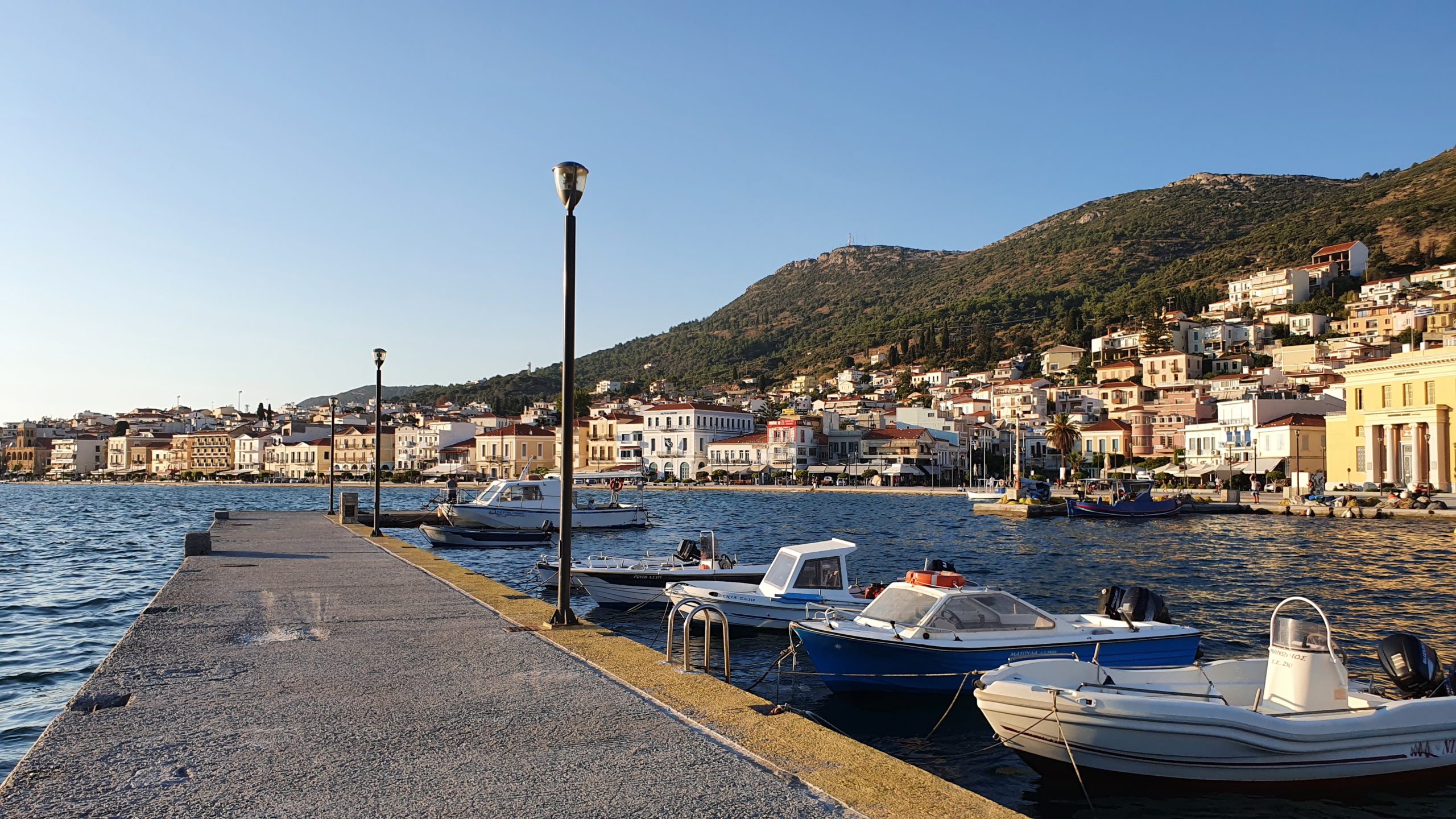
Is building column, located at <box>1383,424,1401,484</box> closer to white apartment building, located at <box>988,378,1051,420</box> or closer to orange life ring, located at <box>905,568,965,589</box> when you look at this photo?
white apartment building, located at <box>988,378,1051,420</box>

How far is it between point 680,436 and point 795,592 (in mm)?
97447

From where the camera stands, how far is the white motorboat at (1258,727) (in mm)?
8383

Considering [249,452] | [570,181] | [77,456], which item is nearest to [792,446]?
[249,452]

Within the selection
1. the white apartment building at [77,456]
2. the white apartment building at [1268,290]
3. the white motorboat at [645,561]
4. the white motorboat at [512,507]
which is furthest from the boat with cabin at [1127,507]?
the white apartment building at [77,456]

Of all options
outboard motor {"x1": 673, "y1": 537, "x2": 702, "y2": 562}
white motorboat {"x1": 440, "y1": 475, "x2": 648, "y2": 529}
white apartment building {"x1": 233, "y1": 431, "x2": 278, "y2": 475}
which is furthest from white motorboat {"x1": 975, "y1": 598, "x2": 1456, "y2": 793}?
white apartment building {"x1": 233, "y1": 431, "x2": 278, "y2": 475}

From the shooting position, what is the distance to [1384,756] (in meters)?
8.66

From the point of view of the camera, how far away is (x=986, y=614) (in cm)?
1260

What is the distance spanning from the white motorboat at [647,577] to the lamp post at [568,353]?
27.7ft

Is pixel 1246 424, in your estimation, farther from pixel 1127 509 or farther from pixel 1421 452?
pixel 1127 509

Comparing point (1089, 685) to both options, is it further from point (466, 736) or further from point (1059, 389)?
point (1059, 389)

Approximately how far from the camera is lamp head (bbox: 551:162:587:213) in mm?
10891

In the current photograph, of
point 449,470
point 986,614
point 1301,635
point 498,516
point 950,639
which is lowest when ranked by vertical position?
point 449,470

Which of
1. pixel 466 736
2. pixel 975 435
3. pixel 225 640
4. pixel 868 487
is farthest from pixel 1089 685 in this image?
pixel 975 435

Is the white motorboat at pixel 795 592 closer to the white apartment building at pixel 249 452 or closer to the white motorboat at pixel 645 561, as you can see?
the white motorboat at pixel 645 561
